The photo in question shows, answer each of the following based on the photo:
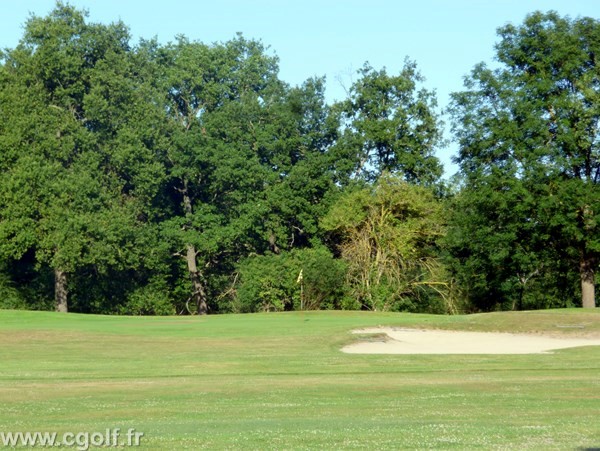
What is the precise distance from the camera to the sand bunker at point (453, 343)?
1291 inches

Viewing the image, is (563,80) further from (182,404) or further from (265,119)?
(182,404)

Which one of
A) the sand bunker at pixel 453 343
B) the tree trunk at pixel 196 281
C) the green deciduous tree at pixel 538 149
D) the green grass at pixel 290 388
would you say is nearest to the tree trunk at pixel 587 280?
the green deciduous tree at pixel 538 149

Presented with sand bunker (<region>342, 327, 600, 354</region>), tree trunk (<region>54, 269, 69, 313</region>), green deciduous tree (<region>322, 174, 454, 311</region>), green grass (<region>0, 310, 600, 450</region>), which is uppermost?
green deciduous tree (<region>322, 174, 454, 311</region>)

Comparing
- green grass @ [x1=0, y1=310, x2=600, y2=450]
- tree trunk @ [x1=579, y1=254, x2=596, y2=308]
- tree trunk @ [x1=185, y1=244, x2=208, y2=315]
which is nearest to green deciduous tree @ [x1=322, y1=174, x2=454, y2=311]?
tree trunk @ [x1=579, y1=254, x2=596, y2=308]

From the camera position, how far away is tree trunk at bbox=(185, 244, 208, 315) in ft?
230

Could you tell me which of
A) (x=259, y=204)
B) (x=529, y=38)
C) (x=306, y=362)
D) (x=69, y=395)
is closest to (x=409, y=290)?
(x=259, y=204)

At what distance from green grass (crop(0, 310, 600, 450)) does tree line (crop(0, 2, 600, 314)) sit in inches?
804

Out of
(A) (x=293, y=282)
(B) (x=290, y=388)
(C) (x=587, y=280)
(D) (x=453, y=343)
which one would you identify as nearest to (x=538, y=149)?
(C) (x=587, y=280)

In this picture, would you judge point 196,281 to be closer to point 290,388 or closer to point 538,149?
point 538,149

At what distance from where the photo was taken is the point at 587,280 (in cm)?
5734

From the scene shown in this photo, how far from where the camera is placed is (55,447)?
43.8 feet

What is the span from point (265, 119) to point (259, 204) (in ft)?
23.7

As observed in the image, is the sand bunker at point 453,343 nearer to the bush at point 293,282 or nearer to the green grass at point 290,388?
the green grass at point 290,388

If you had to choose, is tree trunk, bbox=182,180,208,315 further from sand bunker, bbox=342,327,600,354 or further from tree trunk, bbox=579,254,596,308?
sand bunker, bbox=342,327,600,354
